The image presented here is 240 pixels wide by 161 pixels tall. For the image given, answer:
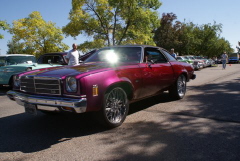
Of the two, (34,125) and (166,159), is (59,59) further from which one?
(166,159)

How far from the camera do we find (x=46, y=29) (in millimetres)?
32312

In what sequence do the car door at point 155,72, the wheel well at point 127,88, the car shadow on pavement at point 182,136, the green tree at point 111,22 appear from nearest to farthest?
1. the car shadow on pavement at point 182,136
2. the wheel well at point 127,88
3. the car door at point 155,72
4. the green tree at point 111,22

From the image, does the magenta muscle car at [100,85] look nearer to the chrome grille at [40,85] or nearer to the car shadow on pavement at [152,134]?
the chrome grille at [40,85]

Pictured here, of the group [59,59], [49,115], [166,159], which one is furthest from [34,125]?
[59,59]

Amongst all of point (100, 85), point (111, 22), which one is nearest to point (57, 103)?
point (100, 85)

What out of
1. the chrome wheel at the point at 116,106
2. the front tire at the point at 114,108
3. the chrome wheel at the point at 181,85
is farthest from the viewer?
the chrome wheel at the point at 181,85

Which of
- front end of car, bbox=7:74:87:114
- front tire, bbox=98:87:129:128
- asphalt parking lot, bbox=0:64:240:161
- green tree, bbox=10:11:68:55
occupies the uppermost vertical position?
green tree, bbox=10:11:68:55

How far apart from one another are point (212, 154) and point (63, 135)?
2273mm

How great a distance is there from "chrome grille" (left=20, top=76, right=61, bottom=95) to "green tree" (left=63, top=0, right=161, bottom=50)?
21429mm

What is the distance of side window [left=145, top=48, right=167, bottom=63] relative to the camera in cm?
502

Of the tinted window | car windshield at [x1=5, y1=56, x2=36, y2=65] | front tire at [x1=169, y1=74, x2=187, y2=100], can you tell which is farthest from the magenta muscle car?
car windshield at [x1=5, y1=56, x2=36, y2=65]

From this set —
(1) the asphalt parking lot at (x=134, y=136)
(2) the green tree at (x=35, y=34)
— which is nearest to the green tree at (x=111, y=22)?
(2) the green tree at (x=35, y=34)

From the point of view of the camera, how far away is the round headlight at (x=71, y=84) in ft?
10.9

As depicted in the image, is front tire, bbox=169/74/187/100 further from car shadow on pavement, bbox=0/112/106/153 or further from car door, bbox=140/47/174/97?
car shadow on pavement, bbox=0/112/106/153
